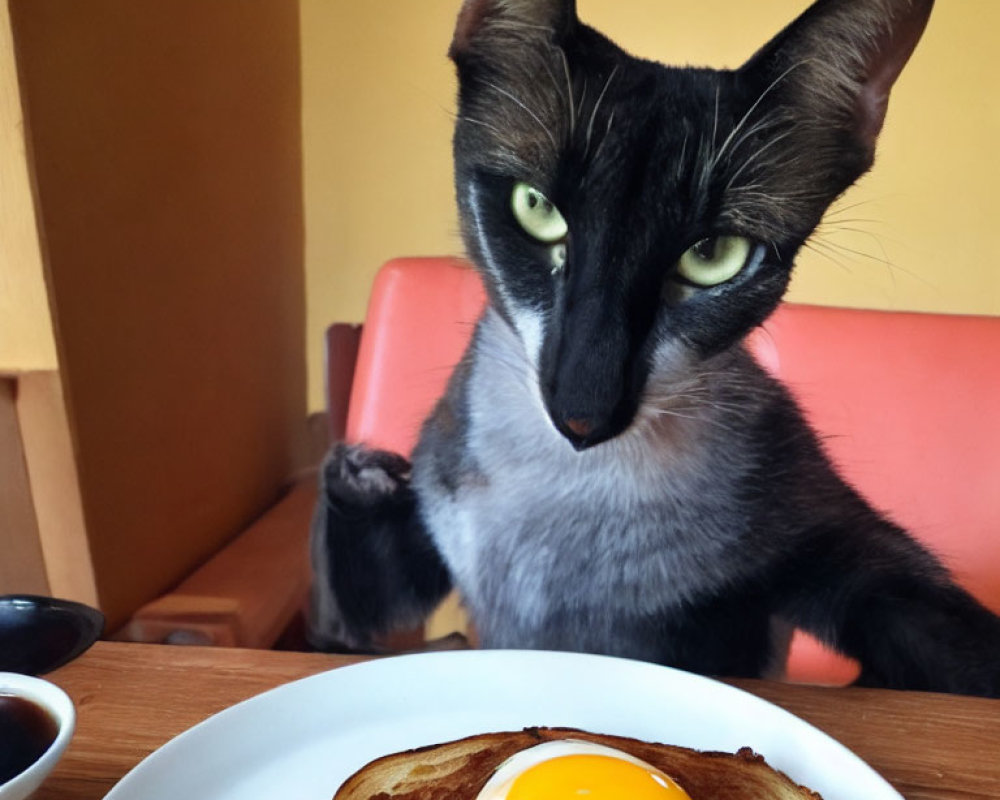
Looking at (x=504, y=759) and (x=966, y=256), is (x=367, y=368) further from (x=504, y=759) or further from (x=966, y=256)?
(x=966, y=256)

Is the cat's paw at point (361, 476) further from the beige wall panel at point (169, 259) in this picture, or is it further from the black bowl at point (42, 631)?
the black bowl at point (42, 631)

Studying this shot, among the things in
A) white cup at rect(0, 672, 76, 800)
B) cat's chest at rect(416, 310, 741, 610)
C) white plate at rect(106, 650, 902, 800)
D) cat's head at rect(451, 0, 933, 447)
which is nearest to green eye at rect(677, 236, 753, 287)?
cat's head at rect(451, 0, 933, 447)

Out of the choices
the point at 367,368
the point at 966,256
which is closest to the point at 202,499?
the point at 367,368

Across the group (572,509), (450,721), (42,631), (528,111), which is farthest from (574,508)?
(42,631)

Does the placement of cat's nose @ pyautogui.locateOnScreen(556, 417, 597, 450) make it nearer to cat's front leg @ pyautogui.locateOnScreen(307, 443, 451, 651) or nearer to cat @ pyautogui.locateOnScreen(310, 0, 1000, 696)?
cat @ pyautogui.locateOnScreen(310, 0, 1000, 696)

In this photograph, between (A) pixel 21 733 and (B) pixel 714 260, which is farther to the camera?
(B) pixel 714 260

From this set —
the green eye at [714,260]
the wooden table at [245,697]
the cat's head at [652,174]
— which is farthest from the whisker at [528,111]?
the wooden table at [245,697]

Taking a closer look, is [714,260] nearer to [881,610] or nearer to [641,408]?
[641,408]
